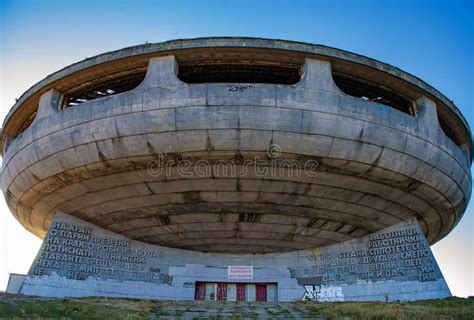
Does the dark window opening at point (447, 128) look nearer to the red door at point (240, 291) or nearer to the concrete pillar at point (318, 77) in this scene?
the concrete pillar at point (318, 77)

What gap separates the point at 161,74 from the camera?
14.8 metres

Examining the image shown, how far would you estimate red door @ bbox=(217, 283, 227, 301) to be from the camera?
19230 millimetres

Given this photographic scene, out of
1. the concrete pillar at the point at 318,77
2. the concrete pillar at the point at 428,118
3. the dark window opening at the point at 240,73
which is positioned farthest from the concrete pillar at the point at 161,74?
the concrete pillar at the point at 428,118

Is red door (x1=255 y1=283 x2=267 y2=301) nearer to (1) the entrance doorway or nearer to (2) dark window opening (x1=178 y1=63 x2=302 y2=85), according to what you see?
(1) the entrance doorway

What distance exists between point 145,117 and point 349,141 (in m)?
7.09

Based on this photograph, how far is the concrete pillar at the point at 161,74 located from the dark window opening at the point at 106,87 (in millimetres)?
1574

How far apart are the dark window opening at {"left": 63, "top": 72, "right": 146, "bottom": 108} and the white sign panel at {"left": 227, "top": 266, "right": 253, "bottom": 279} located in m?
9.70

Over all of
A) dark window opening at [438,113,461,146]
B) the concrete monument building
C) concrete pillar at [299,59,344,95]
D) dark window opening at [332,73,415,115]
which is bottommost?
the concrete monument building

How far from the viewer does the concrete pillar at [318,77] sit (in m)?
14.5

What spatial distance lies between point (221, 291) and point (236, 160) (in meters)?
8.05

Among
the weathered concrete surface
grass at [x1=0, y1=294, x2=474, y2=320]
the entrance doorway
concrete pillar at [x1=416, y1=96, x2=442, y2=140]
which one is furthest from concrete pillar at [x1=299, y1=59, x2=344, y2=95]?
the entrance doorway

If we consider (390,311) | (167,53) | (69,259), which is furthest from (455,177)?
(69,259)

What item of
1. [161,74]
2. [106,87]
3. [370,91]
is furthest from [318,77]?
[106,87]

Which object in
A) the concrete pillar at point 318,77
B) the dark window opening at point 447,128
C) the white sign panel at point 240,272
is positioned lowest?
the white sign panel at point 240,272
